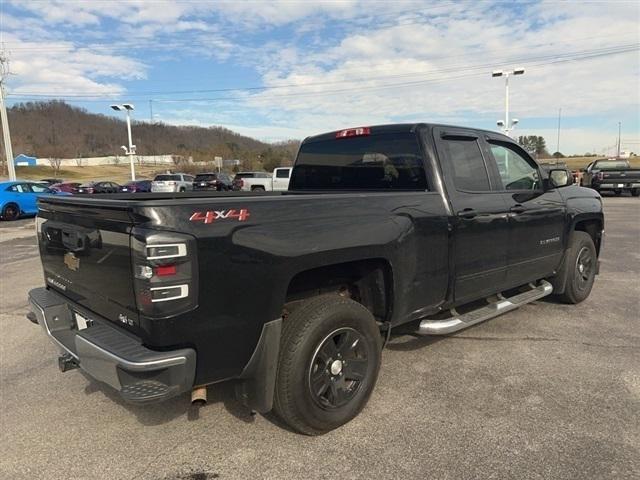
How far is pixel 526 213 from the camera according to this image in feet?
15.1

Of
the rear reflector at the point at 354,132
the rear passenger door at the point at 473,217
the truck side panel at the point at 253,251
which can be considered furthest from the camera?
the rear reflector at the point at 354,132

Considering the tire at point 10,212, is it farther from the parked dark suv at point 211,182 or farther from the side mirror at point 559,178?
the side mirror at point 559,178

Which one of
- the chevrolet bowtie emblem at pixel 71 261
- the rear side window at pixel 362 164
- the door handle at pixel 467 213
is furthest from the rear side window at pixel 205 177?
the chevrolet bowtie emblem at pixel 71 261

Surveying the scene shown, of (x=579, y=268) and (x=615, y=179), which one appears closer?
(x=579, y=268)

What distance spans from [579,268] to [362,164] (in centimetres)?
308

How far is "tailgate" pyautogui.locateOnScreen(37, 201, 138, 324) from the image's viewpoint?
2545 mm

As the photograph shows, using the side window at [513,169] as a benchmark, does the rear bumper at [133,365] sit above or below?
below

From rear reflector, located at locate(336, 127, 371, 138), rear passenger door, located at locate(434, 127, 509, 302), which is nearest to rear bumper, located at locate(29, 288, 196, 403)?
rear passenger door, located at locate(434, 127, 509, 302)

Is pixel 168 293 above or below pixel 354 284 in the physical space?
above

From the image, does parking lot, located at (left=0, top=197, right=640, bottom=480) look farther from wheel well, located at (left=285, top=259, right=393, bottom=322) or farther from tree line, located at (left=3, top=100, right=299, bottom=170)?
tree line, located at (left=3, top=100, right=299, bottom=170)

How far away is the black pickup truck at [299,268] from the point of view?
2.44m

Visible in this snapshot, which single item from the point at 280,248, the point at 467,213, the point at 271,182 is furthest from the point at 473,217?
the point at 271,182

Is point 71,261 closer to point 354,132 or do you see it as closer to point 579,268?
point 354,132

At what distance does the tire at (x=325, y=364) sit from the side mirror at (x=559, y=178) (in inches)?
118
